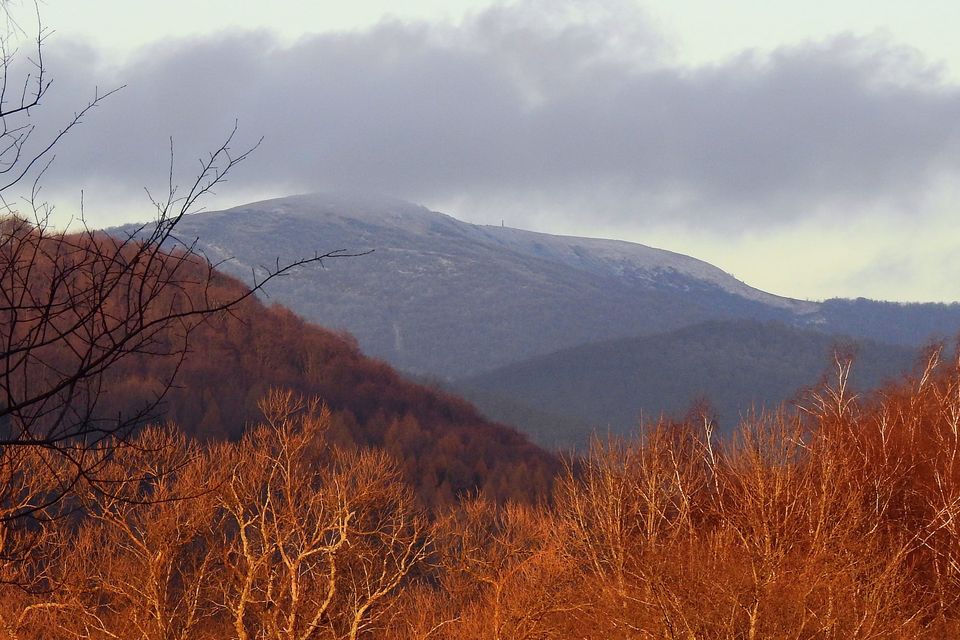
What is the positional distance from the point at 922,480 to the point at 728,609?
815 inches

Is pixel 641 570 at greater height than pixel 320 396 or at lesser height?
greater

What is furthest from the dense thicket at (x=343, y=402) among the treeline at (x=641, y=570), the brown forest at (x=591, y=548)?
the treeline at (x=641, y=570)

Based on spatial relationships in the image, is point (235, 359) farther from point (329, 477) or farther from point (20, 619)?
point (20, 619)

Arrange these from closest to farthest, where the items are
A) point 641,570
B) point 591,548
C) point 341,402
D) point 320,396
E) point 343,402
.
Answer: point 641,570, point 591,548, point 320,396, point 341,402, point 343,402

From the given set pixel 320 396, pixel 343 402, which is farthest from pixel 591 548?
pixel 343 402

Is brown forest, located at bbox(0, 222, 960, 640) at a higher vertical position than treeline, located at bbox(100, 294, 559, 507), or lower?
higher

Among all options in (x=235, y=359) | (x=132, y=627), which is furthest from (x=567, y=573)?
(x=235, y=359)

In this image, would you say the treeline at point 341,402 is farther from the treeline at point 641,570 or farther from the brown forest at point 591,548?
the treeline at point 641,570

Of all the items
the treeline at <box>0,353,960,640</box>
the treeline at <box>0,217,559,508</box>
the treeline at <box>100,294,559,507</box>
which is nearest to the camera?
the treeline at <box>0,353,960,640</box>

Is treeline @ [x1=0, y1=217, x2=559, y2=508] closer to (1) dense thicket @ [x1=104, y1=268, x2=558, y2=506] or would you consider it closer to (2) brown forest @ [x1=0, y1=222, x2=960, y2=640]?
(1) dense thicket @ [x1=104, y1=268, x2=558, y2=506]

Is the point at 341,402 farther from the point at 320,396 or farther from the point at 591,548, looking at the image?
the point at 591,548

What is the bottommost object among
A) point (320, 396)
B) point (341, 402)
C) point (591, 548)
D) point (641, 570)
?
point (341, 402)

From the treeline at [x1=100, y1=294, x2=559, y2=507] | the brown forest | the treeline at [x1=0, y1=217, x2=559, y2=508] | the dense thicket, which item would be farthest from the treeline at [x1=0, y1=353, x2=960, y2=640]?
Answer: the treeline at [x1=100, y1=294, x2=559, y2=507]

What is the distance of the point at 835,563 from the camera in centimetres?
3150
